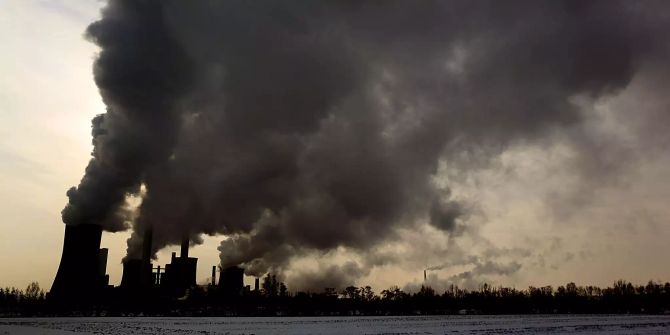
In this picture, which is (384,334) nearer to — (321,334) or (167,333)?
(321,334)

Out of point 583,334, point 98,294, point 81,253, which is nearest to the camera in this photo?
point 583,334

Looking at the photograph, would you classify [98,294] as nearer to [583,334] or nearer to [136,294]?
[136,294]

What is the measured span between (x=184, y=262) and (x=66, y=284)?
48.2 metres

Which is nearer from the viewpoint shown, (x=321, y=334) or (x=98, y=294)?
(x=321, y=334)

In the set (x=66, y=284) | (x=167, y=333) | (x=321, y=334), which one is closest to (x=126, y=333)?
(x=167, y=333)

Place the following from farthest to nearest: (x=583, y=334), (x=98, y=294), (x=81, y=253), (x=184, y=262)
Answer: (x=184, y=262) < (x=98, y=294) < (x=81, y=253) < (x=583, y=334)

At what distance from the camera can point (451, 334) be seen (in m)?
87.8

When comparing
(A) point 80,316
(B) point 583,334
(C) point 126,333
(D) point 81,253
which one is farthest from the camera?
(A) point 80,316

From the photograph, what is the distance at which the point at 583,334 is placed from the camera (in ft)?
264

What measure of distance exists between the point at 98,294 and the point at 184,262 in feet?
93.7

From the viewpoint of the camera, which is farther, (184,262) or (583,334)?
(184,262)

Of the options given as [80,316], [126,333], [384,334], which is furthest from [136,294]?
[384,334]

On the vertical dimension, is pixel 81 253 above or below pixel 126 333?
above

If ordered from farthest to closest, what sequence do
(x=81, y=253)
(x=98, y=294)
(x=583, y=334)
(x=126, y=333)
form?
(x=98, y=294) → (x=81, y=253) → (x=126, y=333) → (x=583, y=334)
